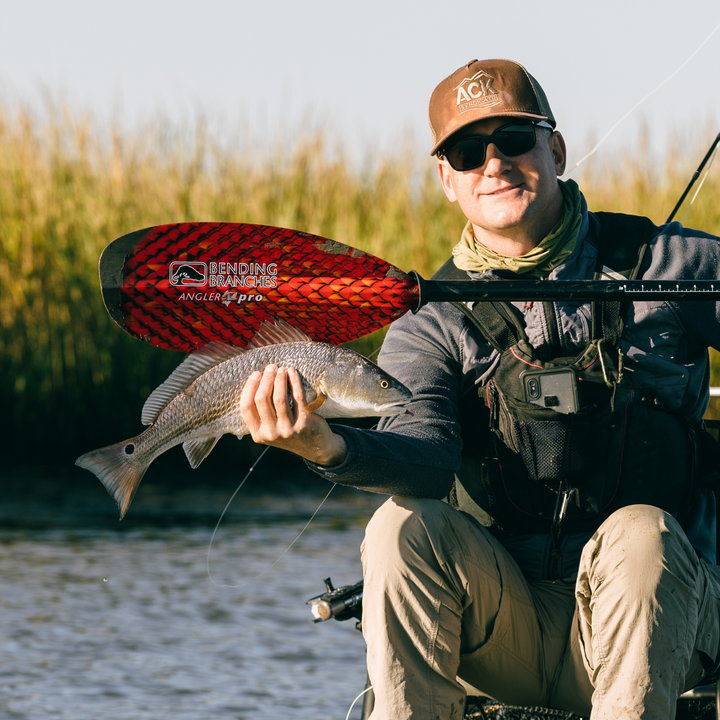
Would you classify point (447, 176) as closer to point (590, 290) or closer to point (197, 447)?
point (590, 290)

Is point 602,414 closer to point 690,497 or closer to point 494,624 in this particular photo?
point 690,497

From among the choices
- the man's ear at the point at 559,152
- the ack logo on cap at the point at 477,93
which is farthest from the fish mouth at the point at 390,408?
the man's ear at the point at 559,152

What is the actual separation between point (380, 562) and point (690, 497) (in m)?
0.79

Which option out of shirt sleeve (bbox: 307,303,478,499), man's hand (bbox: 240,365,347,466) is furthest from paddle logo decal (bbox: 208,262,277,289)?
shirt sleeve (bbox: 307,303,478,499)

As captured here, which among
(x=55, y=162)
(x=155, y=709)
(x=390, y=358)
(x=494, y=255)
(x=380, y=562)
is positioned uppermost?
(x=55, y=162)

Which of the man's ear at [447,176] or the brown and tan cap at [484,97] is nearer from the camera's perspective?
the brown and tan cap at [484,97]

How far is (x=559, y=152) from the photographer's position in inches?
123

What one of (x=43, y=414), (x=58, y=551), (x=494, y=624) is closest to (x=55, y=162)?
(x=43, y=414)

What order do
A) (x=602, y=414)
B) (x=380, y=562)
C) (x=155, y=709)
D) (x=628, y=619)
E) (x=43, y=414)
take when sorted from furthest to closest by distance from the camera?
(x=43, y=414) < (x=155, y=709) < (x=602, y=414) < (x=380, y=562) < (x=628, y=619)

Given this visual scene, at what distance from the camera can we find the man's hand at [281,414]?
230cm

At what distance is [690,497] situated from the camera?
2.69 metres

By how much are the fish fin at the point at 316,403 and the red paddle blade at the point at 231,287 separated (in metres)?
0.25

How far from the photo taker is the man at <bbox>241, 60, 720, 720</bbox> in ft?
7.81

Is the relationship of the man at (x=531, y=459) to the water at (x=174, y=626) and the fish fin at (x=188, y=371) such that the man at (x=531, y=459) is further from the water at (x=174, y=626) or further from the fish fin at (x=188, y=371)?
the water at (x=174, y=626)
